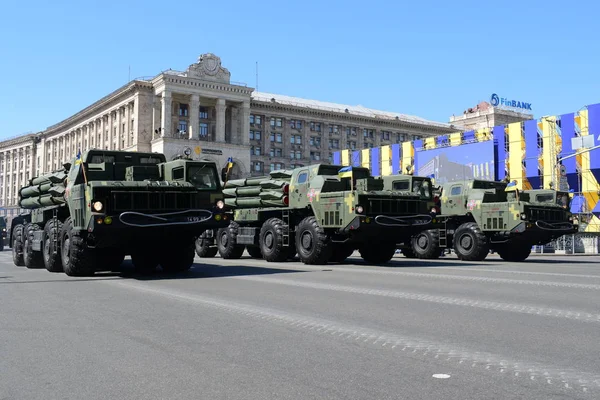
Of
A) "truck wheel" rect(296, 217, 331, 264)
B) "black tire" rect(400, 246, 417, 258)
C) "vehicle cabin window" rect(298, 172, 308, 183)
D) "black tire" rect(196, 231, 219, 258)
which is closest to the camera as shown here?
"truck wheel" rect(296, 217, 331, 264)

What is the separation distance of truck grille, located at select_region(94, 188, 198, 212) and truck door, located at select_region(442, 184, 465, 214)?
1110cm

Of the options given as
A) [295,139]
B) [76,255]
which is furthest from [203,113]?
[76,255]

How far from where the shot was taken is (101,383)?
170 inches

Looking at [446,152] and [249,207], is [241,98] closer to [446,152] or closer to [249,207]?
[446,152]

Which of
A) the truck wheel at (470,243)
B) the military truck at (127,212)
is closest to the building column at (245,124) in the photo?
the truck wheel at (470,243)

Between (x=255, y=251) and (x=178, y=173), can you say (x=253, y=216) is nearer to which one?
(x=255, y=251)

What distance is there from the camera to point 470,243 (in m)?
19.9

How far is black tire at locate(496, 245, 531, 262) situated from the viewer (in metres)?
20.7

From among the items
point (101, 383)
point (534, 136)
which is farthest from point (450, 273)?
point (534, 136)

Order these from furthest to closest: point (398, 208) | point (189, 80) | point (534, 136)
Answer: point (189, 80), point (534, 136), point (398, 208)

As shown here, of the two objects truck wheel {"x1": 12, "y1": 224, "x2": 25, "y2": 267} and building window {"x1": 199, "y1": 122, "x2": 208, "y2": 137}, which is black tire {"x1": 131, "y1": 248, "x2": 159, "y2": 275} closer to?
truck wheel {"x1": 12, "y1": 224, "x2": 25, "y2": 267}

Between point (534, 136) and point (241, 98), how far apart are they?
50.4m

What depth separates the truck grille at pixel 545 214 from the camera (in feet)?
62.4

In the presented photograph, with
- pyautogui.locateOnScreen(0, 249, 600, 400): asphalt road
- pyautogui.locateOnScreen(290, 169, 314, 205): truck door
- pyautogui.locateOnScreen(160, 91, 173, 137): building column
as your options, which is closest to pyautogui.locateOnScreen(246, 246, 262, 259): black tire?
pyautogui.locateOnScreen(290, 169, 314, 205): truck door
